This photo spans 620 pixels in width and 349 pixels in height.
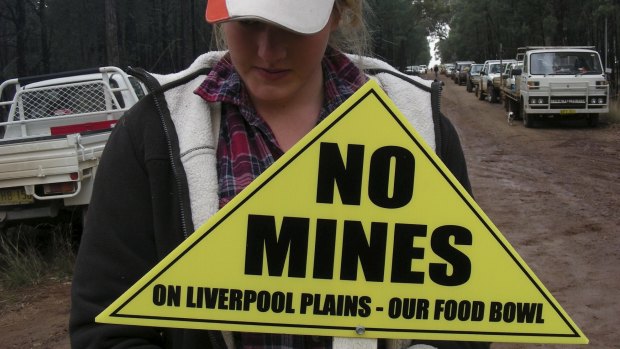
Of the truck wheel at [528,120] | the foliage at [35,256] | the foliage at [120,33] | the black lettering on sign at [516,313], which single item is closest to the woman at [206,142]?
the black lettering on sign at [516,313]

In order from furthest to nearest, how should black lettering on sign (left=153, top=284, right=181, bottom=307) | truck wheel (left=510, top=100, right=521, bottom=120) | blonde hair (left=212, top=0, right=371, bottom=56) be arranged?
1. truck wheel (left=510, top=100, right=521, bottom=120)
2. blonde hair (left=212, top=0, right=371, bottom=56)
3. black lettering on sign (left=153, top=284, right=181, bottom=307)

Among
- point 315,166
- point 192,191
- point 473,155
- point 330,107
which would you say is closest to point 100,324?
point 192,191

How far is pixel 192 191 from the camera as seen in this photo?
57.9 inches

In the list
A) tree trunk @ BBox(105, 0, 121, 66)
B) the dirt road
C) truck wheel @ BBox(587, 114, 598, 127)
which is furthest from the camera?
tree trunk @ BBox(105, 0, 121, 66)

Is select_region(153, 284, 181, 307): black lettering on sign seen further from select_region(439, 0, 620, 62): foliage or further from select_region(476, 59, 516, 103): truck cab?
select_region(476, 59, 516, 103): truck cab

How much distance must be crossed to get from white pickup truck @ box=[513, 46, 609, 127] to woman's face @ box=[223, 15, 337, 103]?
17037 millimetres

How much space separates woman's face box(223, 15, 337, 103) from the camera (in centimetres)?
148

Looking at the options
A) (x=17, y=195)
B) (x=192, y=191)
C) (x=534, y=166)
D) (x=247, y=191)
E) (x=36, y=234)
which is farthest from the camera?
(x=534, y=166)

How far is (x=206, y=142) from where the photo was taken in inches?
59.9

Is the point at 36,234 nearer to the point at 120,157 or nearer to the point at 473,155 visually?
the point at 120,157

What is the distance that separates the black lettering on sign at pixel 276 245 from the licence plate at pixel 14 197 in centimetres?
611

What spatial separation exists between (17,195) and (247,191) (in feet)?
20.4

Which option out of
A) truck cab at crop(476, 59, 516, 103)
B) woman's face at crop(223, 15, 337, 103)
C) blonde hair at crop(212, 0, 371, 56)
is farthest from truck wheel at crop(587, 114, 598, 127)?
woman's face at crop(223, 15, 337, 103)

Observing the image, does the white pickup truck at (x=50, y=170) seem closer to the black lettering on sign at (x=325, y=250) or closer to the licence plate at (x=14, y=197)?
the licence plate at (x=14, y=197)
